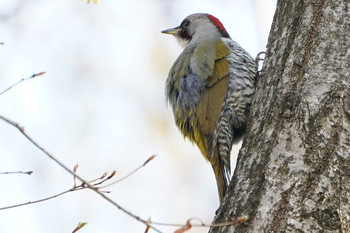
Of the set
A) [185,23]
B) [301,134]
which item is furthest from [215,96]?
[185,23]

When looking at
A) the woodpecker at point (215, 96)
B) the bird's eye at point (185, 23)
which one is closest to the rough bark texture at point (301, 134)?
the woodpecker at point (215, 96)

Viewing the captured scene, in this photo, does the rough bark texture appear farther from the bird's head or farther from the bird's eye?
the bird's eye

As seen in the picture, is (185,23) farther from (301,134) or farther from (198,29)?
(301,134)

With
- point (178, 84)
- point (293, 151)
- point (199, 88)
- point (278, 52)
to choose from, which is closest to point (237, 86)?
point (199, 88)

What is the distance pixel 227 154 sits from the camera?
414 cm

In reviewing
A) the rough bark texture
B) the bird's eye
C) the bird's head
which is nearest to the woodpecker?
the bird's head

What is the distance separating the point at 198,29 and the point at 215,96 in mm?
1783

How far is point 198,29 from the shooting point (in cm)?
574

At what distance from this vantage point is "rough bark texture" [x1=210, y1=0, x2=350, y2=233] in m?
2.38

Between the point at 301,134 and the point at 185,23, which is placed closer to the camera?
the point at 301,134

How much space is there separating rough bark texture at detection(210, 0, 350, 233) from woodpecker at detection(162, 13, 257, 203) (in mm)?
877

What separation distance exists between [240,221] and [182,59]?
262cm

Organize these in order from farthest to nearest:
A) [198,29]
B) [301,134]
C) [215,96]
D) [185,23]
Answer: [185,23]
[198,29]
[215,96]
[301,134]

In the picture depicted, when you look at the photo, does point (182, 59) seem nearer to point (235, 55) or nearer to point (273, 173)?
point (235, 55)
